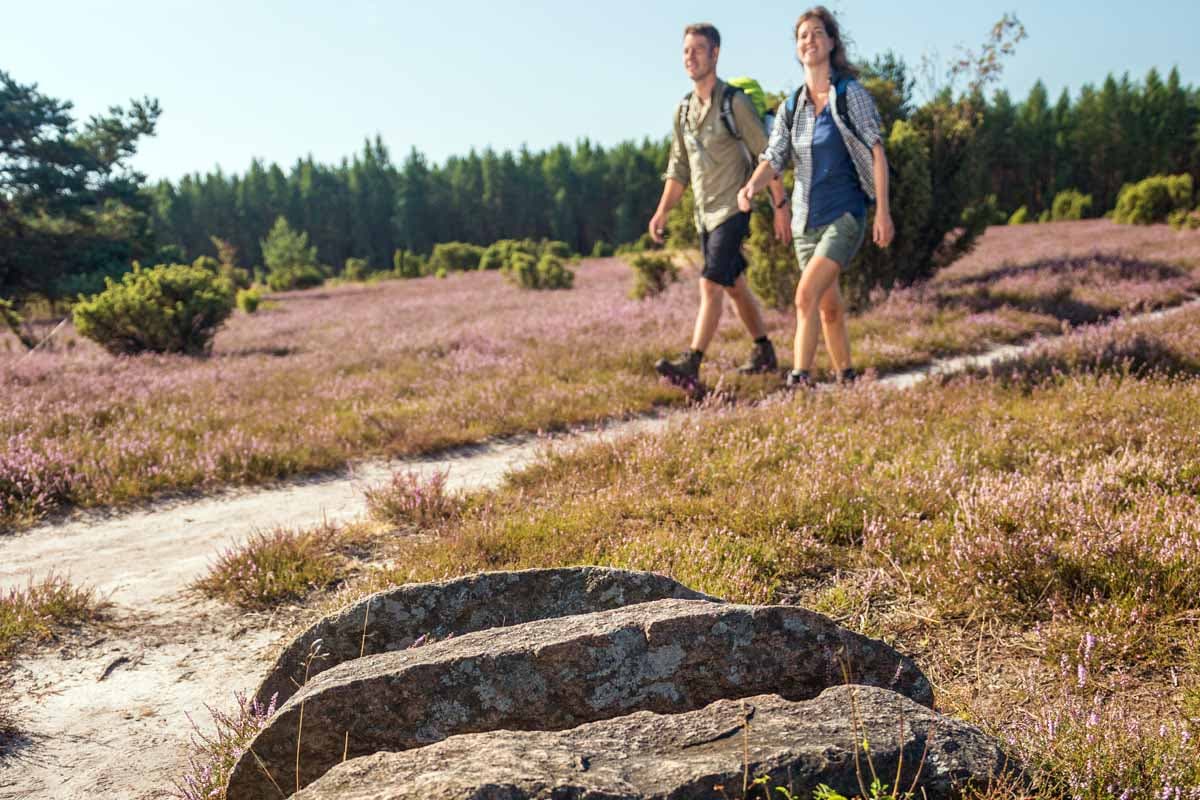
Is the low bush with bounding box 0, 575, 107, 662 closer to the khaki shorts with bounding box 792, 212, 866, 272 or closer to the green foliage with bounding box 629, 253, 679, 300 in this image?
the khaki shorts with bounding box 792, 212, 866, 272

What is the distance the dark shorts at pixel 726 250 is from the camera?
25.7ft

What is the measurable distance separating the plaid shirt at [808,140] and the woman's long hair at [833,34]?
187 mm

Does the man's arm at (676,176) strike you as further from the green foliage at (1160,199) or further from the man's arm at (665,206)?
the green foliage at (1160,199)

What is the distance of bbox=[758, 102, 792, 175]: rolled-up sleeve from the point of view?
7.14 meters

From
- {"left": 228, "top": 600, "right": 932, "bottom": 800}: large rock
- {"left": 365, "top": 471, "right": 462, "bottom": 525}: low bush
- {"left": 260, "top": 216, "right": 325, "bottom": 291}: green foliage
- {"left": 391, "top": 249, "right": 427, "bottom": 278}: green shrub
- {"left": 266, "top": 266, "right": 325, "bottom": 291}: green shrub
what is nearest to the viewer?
{"left": 228, "top": 600, "right": 932, "bottom": 800}: large rock

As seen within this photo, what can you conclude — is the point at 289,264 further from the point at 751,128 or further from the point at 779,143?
the point at 779,143

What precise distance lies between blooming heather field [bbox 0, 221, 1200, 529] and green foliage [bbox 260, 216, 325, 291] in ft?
112

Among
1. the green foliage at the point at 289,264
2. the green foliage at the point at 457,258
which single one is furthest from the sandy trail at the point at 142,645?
the green foliage at the point at 457,258

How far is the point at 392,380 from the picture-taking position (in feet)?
31.1

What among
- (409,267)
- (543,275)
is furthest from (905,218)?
(409,267)

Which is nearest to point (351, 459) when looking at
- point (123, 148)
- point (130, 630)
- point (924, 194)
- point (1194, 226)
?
point (130, 630)

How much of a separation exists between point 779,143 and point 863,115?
2.58 ft

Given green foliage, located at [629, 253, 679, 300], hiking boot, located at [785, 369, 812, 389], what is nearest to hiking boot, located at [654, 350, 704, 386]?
hiking boot, located at [785, 369, 812, 389]

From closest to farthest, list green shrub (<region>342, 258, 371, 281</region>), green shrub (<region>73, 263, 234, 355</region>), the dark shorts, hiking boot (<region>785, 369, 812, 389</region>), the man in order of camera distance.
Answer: hiking boot (<region>785, 369, 812, 389</region>)
the man
the dark shorts
green shrub (<region>73, 263, 234, 355</region>)
green shrub (<region>342, 258, 371, 281</region>)
